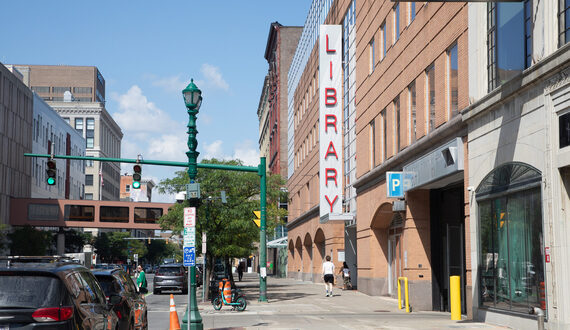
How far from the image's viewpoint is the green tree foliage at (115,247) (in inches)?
4717

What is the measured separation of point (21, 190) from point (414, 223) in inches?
2741

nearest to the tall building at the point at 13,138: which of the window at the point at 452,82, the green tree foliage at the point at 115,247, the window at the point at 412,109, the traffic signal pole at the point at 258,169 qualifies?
the green tree foliage at the point at 115,247

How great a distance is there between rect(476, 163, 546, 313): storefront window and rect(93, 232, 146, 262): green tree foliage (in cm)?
10528

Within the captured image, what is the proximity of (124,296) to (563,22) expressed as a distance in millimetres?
9992

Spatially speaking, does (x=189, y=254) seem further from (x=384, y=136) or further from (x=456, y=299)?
(x=384, y=136)

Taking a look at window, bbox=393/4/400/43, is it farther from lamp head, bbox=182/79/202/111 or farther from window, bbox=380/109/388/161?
lamp head, bbox=182/79/202/111

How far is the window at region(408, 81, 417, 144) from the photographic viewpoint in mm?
25797

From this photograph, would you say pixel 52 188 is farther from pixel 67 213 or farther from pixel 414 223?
pixel 414 223

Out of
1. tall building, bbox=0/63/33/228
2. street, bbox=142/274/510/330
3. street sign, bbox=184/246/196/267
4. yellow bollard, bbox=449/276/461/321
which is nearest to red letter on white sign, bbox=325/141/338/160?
street, bbox=142/274/510/330

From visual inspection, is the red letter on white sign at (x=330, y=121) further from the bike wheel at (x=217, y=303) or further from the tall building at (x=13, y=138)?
the tall building at (x=13, y=138)

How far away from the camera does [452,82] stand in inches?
868

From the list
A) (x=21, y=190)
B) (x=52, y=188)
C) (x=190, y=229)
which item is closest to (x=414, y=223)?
(x=190, y=229)

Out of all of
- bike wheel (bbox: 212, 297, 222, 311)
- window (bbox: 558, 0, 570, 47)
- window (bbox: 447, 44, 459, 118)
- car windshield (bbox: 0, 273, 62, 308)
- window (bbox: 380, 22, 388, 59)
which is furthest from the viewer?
window (bbox: 380, 22, 388, 59)

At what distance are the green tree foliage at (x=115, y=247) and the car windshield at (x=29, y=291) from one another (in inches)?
4428
